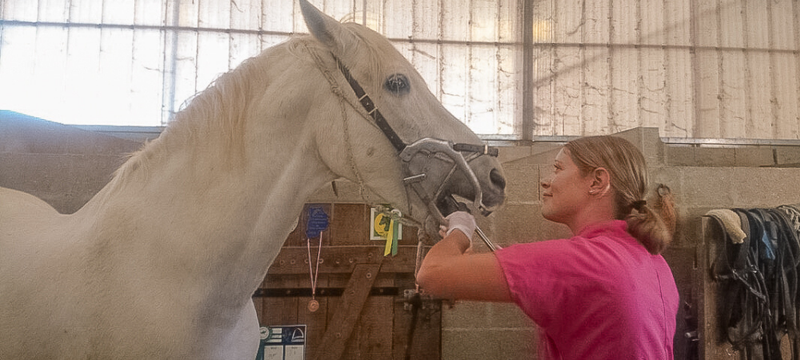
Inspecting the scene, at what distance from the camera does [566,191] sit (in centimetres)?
100

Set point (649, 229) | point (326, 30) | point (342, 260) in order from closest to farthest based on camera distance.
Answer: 1. point (649, 229)
2. point (326, 30)
3. point (342, 260)

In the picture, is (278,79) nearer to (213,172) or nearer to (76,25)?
(213,172)

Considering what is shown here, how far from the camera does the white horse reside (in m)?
0.96

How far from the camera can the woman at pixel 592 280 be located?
78cm

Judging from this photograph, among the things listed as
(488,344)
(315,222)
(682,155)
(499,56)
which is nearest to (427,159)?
(315,222)

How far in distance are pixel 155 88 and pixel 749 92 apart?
6763 millimetres

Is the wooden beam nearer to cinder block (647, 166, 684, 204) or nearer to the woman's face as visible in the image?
cinder block (647, 166, 684, 204)

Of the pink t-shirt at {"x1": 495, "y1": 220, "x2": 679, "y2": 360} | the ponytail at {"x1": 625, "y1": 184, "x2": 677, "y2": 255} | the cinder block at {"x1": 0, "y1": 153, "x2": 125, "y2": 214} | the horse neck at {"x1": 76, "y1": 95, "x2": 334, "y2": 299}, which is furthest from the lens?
the cinder block at {"x1": 0, "y1": 153, "x2": 125, "y2": 214}

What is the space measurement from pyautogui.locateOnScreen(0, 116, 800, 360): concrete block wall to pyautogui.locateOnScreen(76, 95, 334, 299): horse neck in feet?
5.42

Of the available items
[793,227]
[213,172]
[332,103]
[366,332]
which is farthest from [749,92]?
[213,172]

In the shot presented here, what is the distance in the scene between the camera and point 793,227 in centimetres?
253

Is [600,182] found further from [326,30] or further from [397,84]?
[326,30]

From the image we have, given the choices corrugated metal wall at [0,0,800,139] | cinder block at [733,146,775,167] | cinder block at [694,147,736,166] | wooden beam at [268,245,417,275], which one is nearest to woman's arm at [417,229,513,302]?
wooden beam at [268,245,417,275]

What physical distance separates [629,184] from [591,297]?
0.32m
